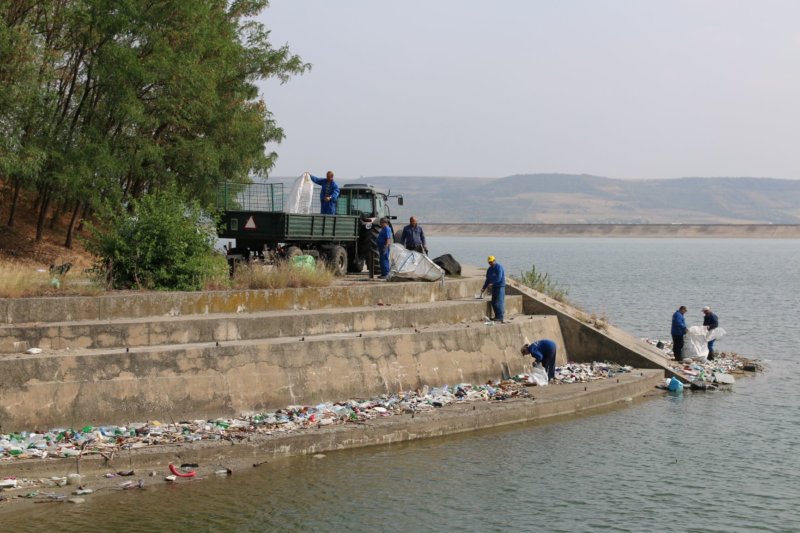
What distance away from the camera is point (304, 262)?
899 inches

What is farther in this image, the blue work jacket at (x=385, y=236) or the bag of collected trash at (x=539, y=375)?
the blue work jacket at (x=385, y=236)

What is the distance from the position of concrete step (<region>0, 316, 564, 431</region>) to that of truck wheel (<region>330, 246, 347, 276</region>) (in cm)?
503

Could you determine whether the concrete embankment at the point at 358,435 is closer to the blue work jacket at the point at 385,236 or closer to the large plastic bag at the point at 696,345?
the large plastic bag at the point at 696,345

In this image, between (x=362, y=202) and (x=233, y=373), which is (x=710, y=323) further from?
(x=233, y=373)

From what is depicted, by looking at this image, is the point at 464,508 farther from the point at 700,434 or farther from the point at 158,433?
the point at 700,434

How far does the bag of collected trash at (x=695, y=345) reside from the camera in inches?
1058

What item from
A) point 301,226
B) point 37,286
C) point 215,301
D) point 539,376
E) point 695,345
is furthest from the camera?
point 695,345

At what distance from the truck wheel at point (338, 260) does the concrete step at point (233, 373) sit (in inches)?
198

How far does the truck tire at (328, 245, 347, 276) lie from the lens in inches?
1007

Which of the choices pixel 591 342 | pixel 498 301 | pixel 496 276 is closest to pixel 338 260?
pixel 496 276

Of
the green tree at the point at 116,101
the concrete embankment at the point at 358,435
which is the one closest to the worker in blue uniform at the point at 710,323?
the concrete embankment at the point at 358,435

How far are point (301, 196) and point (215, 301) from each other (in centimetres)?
770

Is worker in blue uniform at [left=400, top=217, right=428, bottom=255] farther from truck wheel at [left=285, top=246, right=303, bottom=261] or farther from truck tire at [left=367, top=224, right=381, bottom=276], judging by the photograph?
truck wheel at [left=285, top=246, right=303, bottom=261]

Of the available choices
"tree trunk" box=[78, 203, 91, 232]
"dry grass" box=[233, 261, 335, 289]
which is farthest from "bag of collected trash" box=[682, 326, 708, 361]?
"tree trunk" box=[78, 203, 91, 232]
